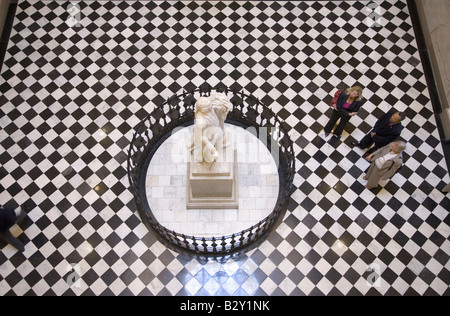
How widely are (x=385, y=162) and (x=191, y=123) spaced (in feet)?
12.7

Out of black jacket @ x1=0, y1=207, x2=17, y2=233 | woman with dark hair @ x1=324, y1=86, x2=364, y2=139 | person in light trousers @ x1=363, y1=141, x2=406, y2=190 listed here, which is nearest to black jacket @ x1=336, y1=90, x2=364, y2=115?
woman with dark hair @ x1=324, y1=86, x2=364, y2=139

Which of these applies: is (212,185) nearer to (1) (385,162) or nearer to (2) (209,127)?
(2) (209,127)

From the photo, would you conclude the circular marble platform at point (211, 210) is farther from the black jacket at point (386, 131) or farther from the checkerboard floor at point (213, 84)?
the black jacket at point (386, 131)

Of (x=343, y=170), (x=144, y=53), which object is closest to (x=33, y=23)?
(x=144, y=53)

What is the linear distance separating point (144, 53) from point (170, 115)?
5.92ft

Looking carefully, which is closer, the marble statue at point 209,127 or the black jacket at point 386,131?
the marble statue at point 209,127

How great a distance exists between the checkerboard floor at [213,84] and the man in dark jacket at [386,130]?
644mm

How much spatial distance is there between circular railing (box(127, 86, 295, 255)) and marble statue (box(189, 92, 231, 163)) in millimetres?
1421

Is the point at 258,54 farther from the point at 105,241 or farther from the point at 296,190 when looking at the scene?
the point at 105,241

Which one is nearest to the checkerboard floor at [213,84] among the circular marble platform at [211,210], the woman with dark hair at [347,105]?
the circular marble platform at [211,210]

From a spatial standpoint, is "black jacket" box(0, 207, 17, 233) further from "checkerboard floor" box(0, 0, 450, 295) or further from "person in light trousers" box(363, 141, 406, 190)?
"person in light trousers" box(363, 141, 406, 190)

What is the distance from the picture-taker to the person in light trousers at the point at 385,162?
6.78 meters

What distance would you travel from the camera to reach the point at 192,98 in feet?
28.9

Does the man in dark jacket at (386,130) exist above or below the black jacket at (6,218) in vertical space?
above
